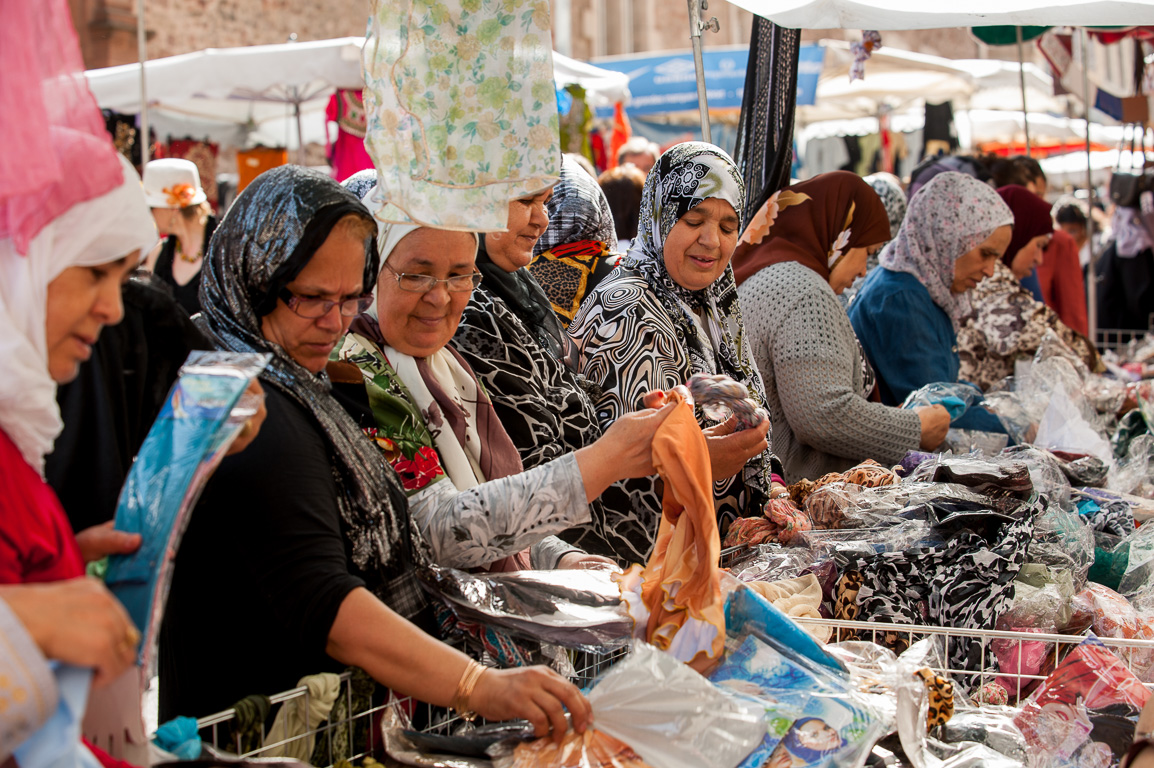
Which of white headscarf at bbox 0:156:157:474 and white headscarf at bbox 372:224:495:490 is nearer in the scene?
white headscarf at bbox 0:156:157:474

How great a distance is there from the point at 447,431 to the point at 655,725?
0.76 metres

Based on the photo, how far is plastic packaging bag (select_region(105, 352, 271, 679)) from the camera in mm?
1167

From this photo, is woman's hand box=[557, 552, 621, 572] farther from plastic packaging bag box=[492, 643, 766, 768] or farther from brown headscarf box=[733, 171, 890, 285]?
brown headscarf box=[733, 171, 890, 285]

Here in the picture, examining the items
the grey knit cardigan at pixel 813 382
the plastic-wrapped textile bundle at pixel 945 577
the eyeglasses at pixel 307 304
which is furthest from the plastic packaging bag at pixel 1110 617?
the eyeglasses at pixel 307 304

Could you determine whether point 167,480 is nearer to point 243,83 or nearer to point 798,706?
point 798,706

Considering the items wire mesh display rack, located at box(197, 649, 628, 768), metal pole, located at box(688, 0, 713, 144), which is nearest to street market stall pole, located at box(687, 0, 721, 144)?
metal pole, located at box(688, 0, 713, 144)

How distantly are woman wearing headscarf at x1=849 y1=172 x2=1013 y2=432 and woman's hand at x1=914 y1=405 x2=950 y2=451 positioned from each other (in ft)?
1.82

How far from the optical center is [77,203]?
1.17 meters

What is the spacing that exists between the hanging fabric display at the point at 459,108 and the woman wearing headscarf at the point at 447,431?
0.25 ft

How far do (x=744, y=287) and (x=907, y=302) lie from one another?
902 mm

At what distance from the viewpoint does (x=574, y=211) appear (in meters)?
3.84

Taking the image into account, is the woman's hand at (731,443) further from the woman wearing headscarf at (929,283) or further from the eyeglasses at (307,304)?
the woman wearing headscarf at (929,283)

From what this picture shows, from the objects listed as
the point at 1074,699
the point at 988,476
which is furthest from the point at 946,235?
the point at 1074,699

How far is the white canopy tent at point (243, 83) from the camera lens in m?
6.82
